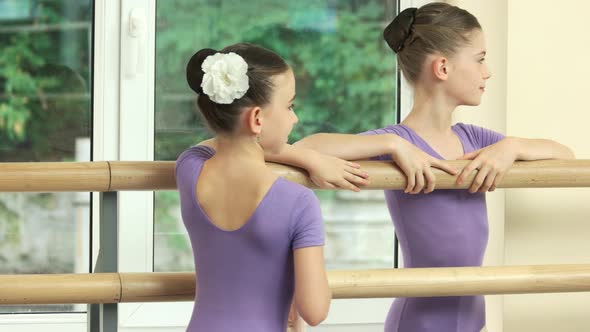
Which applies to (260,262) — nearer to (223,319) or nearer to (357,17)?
(223,319)

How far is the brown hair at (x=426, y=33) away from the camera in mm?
1976

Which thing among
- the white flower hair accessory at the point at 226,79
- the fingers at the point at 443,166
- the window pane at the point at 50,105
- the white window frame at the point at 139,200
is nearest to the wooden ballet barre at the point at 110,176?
the fingers at the point at 443,166

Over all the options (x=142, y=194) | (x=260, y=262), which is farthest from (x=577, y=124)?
(x=260, y=262)

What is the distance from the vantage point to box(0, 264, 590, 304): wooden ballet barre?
1.65 metres

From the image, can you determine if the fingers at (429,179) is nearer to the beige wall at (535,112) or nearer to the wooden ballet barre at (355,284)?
the wooden ballet barre at (355,284)

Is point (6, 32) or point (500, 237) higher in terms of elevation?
point (6, 32)

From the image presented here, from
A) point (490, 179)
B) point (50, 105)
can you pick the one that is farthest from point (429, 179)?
point (50, 105)

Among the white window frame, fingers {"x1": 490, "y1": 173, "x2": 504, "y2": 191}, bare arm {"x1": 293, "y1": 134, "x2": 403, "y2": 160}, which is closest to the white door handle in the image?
the white window frame

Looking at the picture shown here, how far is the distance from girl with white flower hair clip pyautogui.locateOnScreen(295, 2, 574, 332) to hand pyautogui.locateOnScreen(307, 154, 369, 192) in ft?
0.53

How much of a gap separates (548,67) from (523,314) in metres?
0.64

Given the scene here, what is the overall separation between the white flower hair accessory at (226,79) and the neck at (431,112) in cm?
61

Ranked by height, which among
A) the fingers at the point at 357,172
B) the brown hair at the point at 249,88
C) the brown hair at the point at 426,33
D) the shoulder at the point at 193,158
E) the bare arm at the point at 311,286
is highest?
the brown hair at the point at 426,33

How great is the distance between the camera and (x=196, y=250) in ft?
5.19

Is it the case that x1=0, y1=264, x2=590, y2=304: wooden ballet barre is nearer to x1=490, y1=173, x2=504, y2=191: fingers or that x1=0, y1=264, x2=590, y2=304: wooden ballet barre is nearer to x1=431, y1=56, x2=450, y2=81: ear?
x1=490, y1=173, x2=504, y2=191: fingers
